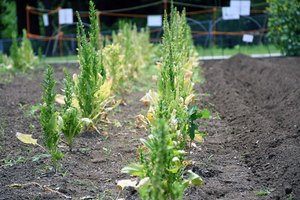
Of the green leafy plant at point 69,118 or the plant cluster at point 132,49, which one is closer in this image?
the green leafy plant at point 69,118

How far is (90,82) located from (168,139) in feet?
9.28

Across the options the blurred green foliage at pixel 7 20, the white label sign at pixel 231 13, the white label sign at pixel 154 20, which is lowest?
the blurred green foliage at pixel 7 20

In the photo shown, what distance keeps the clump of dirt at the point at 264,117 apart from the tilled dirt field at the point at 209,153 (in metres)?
0.01

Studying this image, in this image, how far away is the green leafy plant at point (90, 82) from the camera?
6.24 m

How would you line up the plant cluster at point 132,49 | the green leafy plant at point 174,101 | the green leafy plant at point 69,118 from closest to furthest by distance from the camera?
the green leafy plant at point 174,101, the green leafy plant at point 69,118, the plant cluster at point 132,49

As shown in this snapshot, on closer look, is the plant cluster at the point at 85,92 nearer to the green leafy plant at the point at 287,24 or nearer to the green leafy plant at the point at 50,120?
the green leafy plant at the point at 50,120

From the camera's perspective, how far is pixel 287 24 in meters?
16.7

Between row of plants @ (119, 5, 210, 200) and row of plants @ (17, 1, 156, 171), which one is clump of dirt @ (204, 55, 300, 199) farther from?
row of plants @ (17, 1, 156, 171)

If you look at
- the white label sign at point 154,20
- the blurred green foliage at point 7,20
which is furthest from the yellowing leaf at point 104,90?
the blurred green foliage at point 7,20

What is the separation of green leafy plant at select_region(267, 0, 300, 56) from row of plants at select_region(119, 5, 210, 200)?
33.2ft

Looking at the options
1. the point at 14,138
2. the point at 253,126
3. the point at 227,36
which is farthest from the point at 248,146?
the point at 227,36

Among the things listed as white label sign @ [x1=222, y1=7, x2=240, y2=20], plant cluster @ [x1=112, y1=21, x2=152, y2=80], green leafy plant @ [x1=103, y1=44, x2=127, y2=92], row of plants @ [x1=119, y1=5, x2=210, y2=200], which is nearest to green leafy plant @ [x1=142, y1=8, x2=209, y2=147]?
row of plants @ [x1=119, y1=5, x2=210, y2=200]

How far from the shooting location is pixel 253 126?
6.45 metres

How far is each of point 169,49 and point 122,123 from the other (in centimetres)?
220
